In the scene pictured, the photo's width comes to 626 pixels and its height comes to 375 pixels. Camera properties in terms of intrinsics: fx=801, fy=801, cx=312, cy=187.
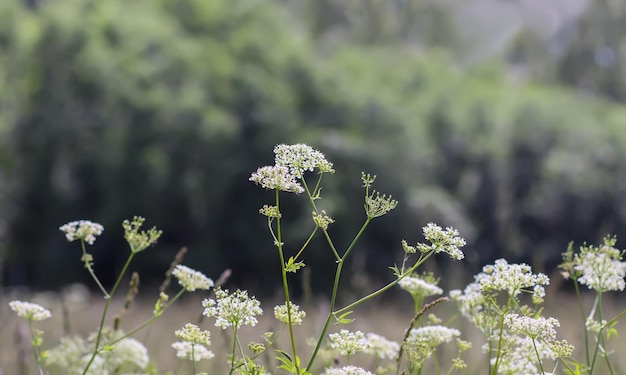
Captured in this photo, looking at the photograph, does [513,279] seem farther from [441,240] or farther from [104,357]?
[104,357]

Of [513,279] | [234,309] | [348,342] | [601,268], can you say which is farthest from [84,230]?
[601,268]

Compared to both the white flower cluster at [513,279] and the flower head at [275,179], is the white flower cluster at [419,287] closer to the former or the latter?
the white flower cluster at [513,279]

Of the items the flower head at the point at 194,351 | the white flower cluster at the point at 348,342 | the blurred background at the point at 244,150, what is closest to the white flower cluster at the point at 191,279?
the flower head at the point at 194,351

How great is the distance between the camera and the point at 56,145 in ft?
81.8

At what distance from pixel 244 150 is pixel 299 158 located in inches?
880

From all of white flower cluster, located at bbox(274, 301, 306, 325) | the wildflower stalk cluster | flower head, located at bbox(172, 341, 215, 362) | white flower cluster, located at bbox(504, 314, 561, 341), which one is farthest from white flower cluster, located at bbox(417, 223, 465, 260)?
flower head, located at bbox(172, 341, 215, 362)

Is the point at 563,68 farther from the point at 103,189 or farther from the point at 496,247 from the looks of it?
the point at 103,189

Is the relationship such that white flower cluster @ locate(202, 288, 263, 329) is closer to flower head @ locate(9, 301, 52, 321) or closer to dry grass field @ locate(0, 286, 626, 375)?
dry grass field @ locate(0, 286, 626, 375)

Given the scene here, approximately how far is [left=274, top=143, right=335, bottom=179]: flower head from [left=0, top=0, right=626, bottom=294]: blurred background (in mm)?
19347

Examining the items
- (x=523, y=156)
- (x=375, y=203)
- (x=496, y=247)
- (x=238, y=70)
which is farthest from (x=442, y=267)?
(x=375, y=203)

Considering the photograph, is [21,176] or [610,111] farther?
[610,111]

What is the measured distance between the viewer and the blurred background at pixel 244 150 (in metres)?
23.5

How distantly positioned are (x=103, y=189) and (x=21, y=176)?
9.97ft

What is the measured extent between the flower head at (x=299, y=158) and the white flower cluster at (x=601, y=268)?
599mm
